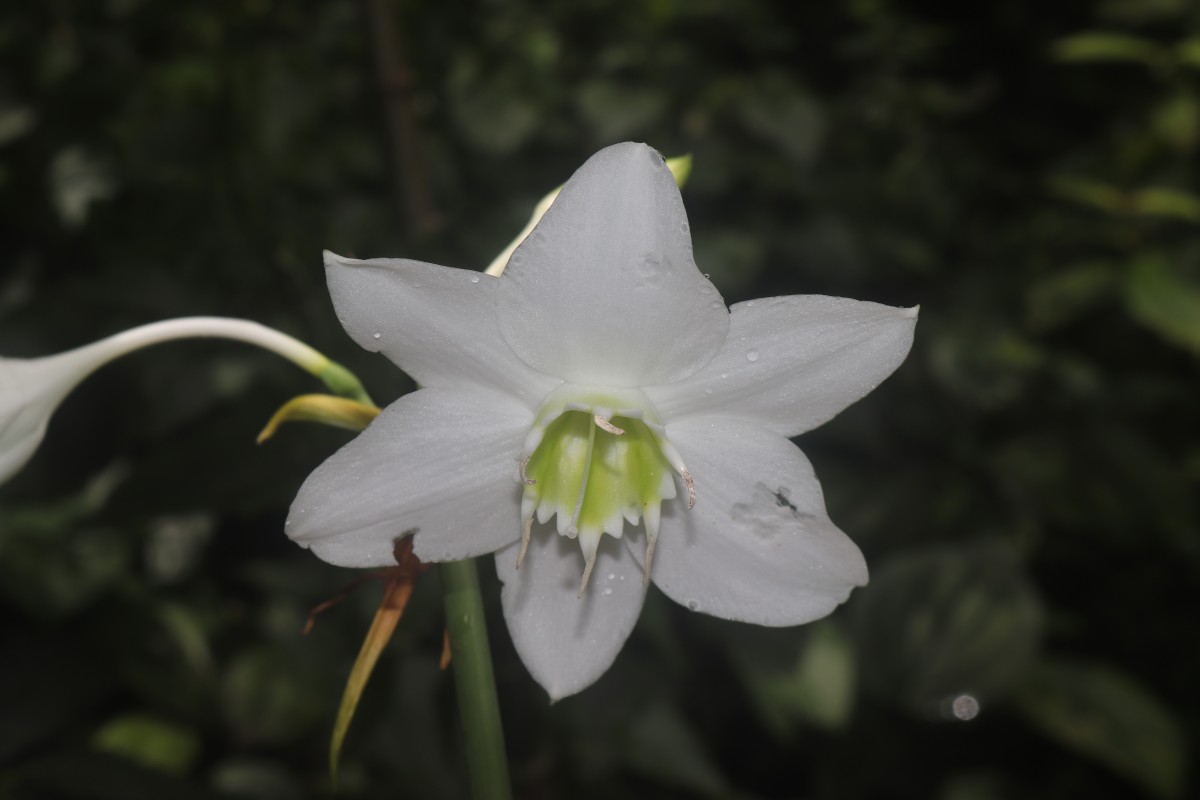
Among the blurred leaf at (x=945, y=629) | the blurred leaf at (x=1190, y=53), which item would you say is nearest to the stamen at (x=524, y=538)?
the blurred leaf at (x=945, y=629)

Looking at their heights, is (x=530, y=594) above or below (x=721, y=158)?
above

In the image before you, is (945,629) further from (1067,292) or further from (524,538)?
(524,538)

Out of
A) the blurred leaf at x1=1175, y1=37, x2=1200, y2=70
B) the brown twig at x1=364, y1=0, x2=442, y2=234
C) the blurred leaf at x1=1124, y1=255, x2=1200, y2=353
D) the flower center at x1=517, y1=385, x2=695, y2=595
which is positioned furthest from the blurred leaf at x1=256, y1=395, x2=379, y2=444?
the blurred leaf at x1=1175, y1=37, x2=1200, y2=70

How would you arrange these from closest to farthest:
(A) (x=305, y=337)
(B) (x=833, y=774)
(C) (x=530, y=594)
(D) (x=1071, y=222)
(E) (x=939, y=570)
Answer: (C) (x=530, y=594) < (A) (x=305, y=337) < (E) (x=939, y=570) < (B) (x=833, y=774) < (D) (x=1071, y=222)

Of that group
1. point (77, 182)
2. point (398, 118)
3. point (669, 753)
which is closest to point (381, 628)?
point (669, 753)

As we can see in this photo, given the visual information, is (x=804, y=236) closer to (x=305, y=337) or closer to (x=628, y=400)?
(x=305, y=337)

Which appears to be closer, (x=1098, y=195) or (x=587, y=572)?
(x=587, y=572)

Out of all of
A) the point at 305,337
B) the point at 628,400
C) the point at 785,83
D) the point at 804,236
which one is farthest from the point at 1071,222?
the point at 628,400
